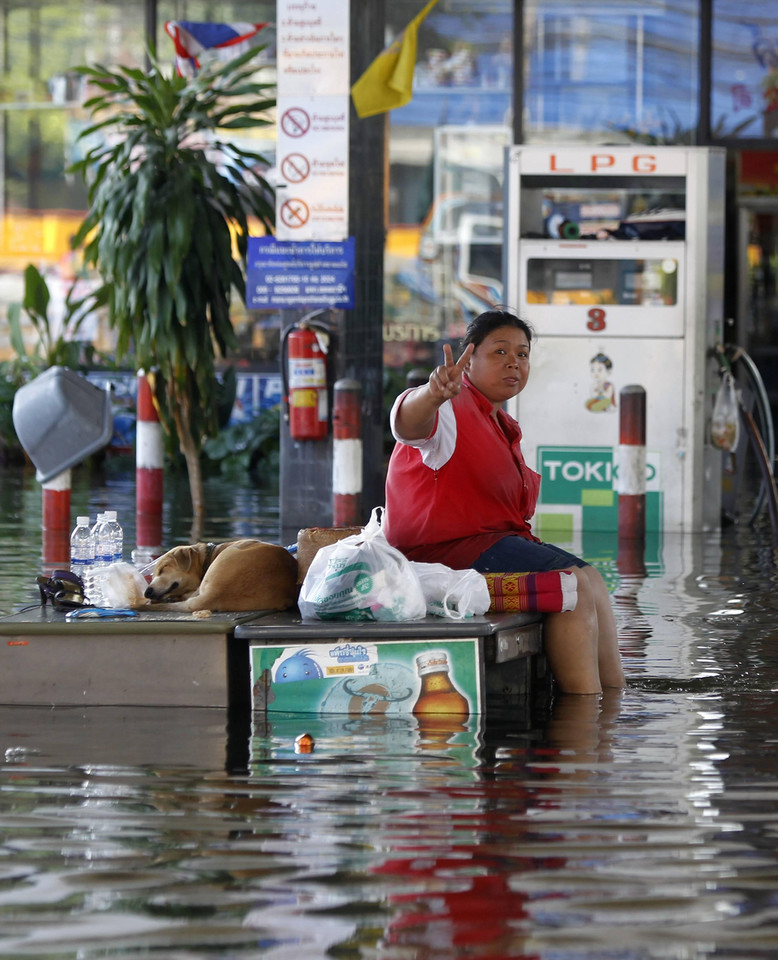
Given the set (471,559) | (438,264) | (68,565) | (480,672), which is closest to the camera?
(480,672)

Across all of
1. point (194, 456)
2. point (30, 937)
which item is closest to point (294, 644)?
point (30, 937)

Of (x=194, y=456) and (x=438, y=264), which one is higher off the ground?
(x=438, y=264)

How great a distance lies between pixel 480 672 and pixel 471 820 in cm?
125

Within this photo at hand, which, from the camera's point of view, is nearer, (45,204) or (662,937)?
(662,937)

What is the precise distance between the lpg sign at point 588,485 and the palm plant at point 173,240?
2387 mm

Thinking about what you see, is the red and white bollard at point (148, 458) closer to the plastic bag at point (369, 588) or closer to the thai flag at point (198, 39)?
the thai flag at point (198, 39)

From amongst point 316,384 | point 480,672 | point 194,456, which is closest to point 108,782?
point 480,672

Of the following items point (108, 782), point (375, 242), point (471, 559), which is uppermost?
point (375, 242)

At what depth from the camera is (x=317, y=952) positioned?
2.88m

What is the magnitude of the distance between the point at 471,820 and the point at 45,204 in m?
14.1

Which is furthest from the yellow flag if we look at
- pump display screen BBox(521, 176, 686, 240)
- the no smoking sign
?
pump display screen BBox(521, 176, 686, 240)

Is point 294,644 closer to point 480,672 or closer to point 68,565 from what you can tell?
point 480,672

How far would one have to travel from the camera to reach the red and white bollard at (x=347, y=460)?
9797mm

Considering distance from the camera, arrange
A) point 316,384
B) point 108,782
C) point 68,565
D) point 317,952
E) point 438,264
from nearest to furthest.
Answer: point 317,952 → point 108,782 → point 68,565 → point 316,384 → point 438,264
